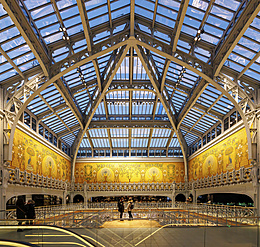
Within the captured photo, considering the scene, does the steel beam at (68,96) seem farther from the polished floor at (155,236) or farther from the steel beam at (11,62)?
the polished floor at (155,236)

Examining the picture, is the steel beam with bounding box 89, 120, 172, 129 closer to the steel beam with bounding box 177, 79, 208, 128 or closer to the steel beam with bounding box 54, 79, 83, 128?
the steel beam with bounding box 177, 79, 208, 128

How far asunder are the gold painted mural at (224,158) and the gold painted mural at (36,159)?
2118 cm

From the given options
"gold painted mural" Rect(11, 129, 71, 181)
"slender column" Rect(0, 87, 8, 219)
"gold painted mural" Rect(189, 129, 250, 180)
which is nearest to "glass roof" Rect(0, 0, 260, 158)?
"slender column" Rect(0, 87, 8, 219)

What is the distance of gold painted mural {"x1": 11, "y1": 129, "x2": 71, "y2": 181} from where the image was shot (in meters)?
27.0

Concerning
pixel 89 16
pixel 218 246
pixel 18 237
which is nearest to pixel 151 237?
pixel 218 246

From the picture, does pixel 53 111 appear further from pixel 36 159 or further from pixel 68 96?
pixel 36 159

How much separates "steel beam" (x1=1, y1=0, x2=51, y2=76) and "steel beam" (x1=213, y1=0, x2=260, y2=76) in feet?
45.8

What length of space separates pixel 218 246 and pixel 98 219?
4.43 metres

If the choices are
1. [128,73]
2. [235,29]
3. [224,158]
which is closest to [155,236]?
[235,29]

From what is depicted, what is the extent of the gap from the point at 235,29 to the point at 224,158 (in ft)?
55.9

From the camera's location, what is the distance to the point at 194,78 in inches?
1230

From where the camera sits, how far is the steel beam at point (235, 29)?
1711 centimetres

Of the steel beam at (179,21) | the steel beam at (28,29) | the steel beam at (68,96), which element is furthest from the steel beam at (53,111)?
the steel beam at (179,21)

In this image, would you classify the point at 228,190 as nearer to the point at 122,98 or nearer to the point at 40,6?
the point at 122,98
